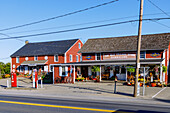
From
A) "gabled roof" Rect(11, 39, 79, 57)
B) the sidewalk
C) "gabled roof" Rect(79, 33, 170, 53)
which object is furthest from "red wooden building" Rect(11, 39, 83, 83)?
the sidewalk

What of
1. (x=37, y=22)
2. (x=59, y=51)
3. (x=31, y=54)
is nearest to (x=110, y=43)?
(x=59, y=51)

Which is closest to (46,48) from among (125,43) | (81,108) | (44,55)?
(44,55)

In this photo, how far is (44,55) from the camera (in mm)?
42094

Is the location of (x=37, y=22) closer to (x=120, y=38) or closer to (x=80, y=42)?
(x=120, y=38)

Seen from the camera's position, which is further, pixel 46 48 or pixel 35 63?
pixel 46 48

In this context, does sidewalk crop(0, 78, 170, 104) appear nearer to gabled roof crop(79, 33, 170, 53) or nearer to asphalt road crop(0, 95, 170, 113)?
asphalt road crop(0, 95, 170, 113)

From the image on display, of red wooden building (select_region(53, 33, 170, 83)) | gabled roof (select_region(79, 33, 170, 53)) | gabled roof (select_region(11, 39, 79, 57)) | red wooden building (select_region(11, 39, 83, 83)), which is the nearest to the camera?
red wooden building (select_region(53, 33, 170, 83))

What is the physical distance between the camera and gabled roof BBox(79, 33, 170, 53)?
93.2ft

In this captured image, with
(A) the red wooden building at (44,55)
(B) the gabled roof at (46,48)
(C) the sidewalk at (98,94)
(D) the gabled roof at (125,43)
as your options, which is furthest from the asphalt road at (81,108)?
(B) the gabled roof at (46,48)

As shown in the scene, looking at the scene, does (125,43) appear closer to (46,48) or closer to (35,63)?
(35,63)

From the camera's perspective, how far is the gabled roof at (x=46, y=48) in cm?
4153

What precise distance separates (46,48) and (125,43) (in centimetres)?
1896

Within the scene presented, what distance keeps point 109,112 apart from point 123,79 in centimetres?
1995

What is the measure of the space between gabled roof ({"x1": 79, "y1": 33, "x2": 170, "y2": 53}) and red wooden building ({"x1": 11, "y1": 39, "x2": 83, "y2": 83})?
7.05 m
